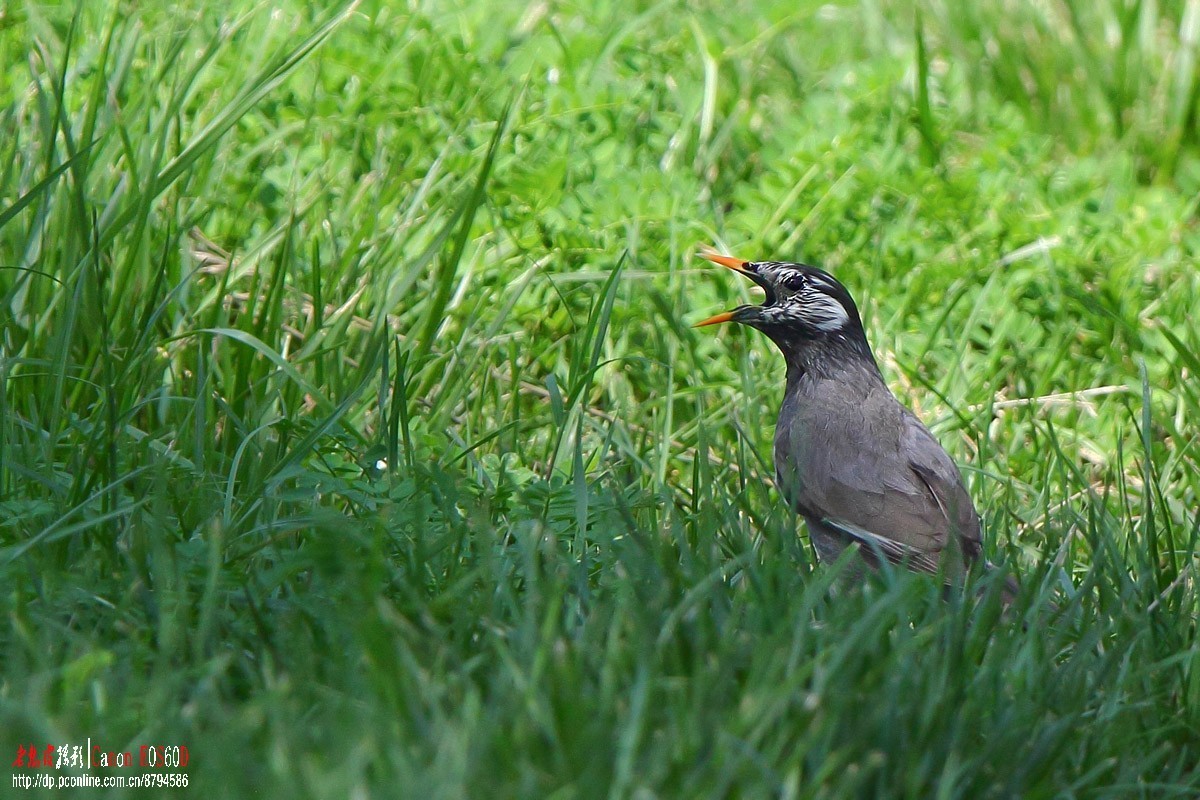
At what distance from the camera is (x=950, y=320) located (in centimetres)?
471

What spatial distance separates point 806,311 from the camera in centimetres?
399

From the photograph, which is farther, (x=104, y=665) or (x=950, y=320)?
(x=950, y=320)

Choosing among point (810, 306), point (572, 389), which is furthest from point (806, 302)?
point (572, 389)

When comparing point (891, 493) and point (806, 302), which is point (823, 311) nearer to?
point (806, 302)

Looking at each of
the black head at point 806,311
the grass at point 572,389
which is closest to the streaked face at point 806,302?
the black head at point 806,311

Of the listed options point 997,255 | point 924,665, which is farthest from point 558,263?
point 924,665

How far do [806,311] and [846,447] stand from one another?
0.47m

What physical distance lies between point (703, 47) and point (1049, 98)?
1.75 m

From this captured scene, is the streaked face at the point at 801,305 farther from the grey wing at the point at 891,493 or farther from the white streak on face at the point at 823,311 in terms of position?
the grey wing at the point at 891,493

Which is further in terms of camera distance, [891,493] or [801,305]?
[801,305]

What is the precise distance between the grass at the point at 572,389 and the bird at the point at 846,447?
7.2 inches

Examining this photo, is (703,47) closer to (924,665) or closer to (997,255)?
(997,255)

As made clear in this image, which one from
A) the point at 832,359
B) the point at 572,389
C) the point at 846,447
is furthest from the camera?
the point at 832,359

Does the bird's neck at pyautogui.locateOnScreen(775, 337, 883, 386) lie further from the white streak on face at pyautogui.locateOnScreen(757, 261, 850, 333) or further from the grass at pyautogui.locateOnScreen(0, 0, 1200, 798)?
the grass at pyautogui.locateOnScreen(0, 0, 1200, 798)
